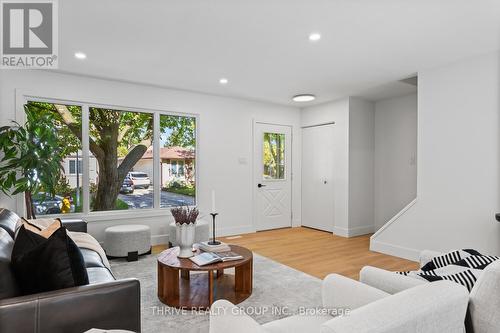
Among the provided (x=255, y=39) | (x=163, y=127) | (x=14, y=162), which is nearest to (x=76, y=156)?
(x=14, y=162)

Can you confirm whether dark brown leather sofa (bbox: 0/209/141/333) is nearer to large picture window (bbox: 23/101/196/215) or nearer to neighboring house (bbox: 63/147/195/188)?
large picture window (bbox: 23/101/196/215)

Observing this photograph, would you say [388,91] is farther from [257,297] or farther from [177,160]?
[257,297]

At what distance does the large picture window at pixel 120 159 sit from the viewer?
4.25 meters

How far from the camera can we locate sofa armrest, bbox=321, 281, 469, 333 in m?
1.00

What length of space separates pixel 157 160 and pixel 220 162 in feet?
3.58

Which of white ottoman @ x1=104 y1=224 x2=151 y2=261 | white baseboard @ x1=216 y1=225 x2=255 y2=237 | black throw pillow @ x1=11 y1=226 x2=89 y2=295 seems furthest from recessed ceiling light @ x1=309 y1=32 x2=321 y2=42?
white baseboard @ x1=216 y1=225 x2=255 y2=237

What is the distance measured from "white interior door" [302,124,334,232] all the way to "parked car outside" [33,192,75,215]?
171 inches

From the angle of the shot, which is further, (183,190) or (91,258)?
(183,190)

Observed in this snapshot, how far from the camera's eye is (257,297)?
2.81 meters

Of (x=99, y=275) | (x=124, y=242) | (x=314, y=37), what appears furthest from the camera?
(x=124, y=242)

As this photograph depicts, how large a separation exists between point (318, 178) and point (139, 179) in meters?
3.36

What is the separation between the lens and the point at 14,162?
3.47m

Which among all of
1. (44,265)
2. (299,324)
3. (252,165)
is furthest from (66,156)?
(299,324)

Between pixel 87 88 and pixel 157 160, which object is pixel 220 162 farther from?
pixel 87 88
